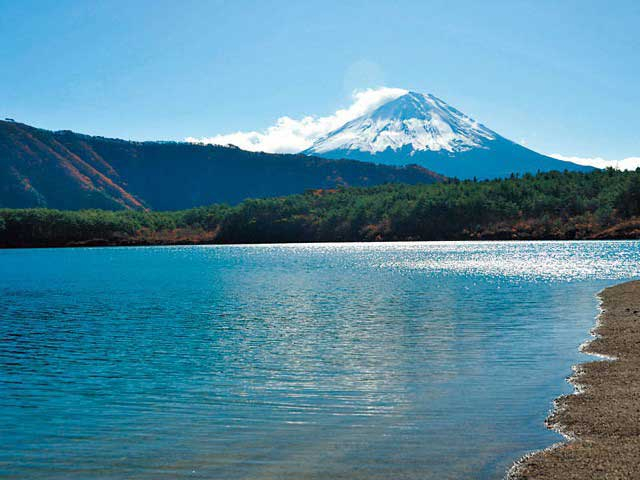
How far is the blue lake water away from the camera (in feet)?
46.7

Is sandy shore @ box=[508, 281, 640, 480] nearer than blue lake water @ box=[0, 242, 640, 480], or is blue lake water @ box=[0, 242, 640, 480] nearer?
sandy shore @ box=[508, 281, 640, 480]

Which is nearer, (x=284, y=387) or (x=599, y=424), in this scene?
(x=599, y=424)

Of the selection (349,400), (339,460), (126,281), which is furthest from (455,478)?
(126,281)

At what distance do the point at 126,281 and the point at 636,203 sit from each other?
175640 mm

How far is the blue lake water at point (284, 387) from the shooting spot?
46.7ft

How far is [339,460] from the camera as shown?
13969mm

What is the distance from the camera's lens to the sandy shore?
1241 cm

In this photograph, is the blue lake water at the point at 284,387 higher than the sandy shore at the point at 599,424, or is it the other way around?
the sandy shore at the point at 599,424

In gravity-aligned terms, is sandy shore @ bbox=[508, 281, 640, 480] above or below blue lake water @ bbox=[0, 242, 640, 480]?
above

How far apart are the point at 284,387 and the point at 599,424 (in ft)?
33.0

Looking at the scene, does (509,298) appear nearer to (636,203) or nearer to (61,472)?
(61,472)

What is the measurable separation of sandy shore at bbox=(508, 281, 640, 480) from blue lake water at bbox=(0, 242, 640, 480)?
2.06 ft

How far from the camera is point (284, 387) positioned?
70.0 feet

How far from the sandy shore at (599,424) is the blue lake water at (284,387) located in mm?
627
